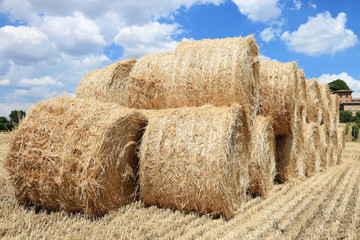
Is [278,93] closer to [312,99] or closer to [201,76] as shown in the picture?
[201,76]

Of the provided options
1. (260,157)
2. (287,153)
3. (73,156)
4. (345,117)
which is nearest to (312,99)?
(287,153)

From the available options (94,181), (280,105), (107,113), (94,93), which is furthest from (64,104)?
(280,105)

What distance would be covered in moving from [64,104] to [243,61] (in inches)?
109

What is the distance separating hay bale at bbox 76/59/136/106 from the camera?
20.4 ft

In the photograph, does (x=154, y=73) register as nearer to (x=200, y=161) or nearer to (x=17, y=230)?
(x=200, y=161)

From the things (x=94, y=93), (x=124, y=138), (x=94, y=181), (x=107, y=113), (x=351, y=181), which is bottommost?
(x=351, y=181)

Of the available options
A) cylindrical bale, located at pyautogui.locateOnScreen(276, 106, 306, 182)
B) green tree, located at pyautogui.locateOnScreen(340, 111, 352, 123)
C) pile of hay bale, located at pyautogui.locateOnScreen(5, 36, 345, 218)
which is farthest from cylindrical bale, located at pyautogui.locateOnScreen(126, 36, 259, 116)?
green tree, located at pyautogui.locateOnScreen(340, 111, 352, 123)

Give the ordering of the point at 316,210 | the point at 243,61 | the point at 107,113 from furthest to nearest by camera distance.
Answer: the point at 243,61 < the point at 316,210 < the point at 107,113

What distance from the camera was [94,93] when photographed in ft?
20.7

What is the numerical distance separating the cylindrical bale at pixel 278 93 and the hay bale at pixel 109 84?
282cm

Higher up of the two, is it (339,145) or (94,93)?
(94,93)

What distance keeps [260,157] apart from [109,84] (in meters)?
3.41

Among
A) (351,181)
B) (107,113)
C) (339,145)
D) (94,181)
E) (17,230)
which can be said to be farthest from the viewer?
(339,145)

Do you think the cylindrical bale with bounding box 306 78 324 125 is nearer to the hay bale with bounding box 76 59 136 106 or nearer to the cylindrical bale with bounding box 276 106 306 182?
the cylindrical bale with bounding box 276 106 306 182
